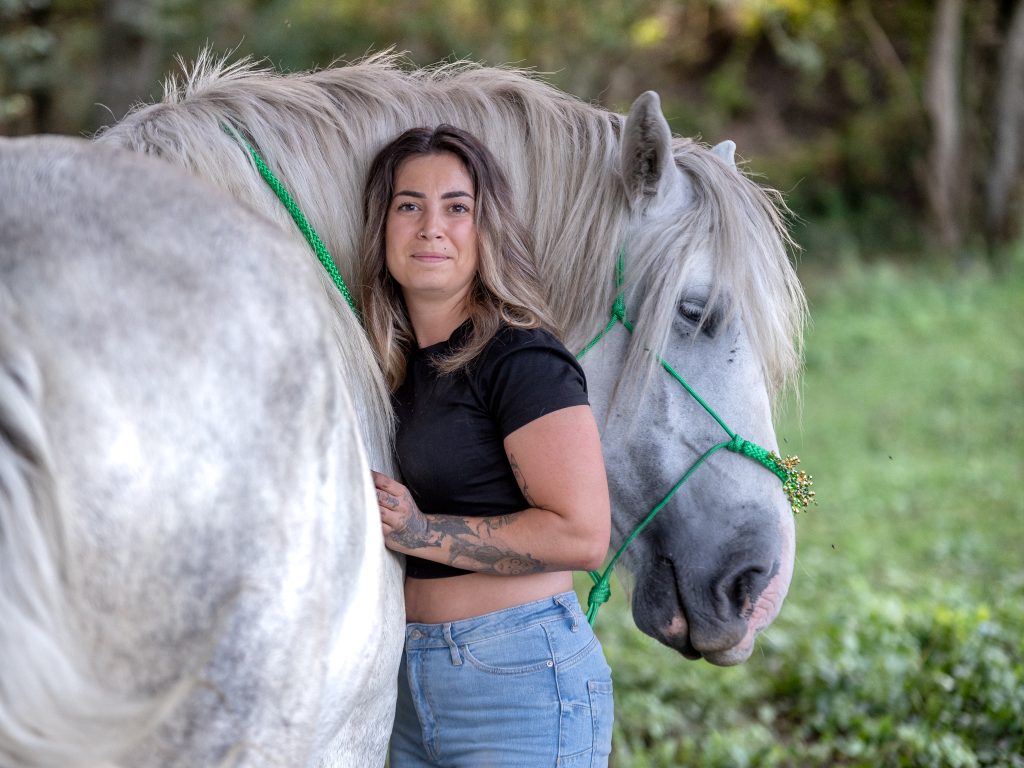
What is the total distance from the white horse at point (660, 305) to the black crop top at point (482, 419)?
387 millimetres

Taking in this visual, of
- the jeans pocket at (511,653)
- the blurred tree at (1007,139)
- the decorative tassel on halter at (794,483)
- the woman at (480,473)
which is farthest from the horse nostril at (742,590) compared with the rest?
the blurred tree at (1007,139)

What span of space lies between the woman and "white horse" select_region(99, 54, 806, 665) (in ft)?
0.86

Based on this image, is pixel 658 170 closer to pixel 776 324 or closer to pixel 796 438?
pixel 776 324

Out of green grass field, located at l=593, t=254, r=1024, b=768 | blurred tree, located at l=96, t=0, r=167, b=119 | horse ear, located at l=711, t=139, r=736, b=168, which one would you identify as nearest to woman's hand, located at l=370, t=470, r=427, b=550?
green grass field, located at l=593, t=254, r=1024, b=768

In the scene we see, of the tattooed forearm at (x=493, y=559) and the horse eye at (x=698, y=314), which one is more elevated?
the horse eye at (x=698, y=314)

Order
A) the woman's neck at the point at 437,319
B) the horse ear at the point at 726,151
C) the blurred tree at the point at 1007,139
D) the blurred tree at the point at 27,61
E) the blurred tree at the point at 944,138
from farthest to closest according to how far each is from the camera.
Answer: the blurred tree at the point at 944,138 → the blurred tree at the point at 1007,139 → the blurred tree at the point at 27,61 → the horse ear at the point at 726,151 → the woman's neck at the point at 437,319

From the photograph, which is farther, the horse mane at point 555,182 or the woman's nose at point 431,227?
the horse mane at point 555,182

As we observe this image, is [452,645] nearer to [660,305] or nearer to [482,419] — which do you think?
[482,419]

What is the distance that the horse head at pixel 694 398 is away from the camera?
2.09 m

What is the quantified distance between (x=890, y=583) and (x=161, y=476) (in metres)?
5.37

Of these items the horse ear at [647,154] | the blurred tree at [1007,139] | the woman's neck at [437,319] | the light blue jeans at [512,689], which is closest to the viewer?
the light blue jeans at [512,689]

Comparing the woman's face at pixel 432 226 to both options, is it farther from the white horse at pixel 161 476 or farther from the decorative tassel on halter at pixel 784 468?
the decorative tassel on halter at pixel 784 468

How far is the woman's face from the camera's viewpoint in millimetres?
1793

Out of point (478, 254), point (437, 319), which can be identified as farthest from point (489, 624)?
point (478, 254)
